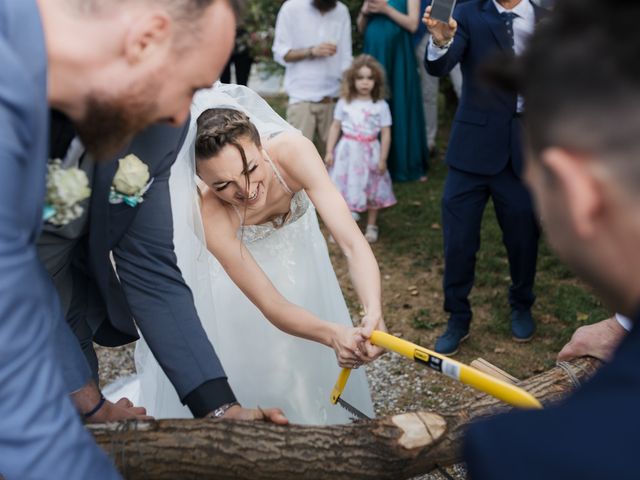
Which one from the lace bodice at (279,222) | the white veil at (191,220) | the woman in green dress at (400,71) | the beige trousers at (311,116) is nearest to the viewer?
the white veil at (191,220)

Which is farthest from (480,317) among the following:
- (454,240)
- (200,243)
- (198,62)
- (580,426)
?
(580,426)

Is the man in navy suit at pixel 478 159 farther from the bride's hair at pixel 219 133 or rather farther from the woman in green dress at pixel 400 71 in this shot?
the woman in green dress at pixel 400 71

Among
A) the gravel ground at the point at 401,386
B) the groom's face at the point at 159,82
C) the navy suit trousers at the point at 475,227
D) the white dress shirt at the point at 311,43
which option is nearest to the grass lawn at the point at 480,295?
the gravel ground at the point at 401,386

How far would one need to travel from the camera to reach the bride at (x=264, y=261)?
10.2 ft

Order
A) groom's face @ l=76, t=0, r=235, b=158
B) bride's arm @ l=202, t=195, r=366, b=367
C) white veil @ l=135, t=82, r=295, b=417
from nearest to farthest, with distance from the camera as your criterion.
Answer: groom's face @ l=76, t=0, r=235, b=158
bride's arm @ l=202, t=195, r=366, b=367
white veil @ l=135, t=82, r=295, b=417

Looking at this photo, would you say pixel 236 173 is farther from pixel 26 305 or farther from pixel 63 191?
pixel 26 305

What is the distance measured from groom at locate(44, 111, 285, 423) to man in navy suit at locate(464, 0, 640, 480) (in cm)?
117

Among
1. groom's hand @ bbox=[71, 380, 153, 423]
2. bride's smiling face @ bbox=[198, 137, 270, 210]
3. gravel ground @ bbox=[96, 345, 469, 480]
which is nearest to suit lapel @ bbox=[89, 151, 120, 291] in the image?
groom's hand @ bbox=[71, 380, 153, 423]

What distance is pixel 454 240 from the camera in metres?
4.68

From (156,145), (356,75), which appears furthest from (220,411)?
(356,75)

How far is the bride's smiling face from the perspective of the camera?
122 inches

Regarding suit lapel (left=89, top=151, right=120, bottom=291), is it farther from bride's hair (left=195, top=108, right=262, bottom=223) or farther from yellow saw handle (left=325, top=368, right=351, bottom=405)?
yellow saw handle (left=325, top=368, right=351, bottom=405)

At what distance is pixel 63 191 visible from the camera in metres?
1.91

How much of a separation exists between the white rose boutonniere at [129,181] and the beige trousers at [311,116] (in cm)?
518
